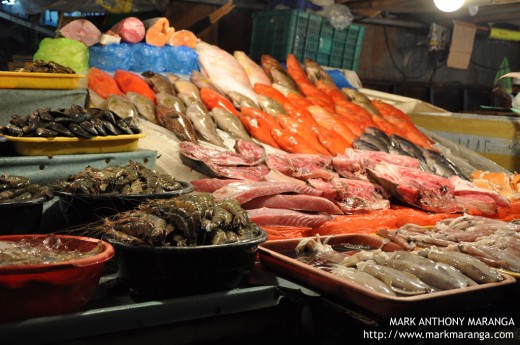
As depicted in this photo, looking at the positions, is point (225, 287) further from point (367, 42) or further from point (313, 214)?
point (367, 42)

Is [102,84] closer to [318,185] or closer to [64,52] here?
[64,52]

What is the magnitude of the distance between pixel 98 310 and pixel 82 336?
120 mm

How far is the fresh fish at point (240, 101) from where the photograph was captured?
6.99m

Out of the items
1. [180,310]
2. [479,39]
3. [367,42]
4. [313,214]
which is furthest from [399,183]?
[479,39]

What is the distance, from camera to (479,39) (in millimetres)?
12758

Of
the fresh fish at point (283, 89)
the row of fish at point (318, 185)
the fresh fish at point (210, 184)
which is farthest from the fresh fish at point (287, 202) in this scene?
the fresh fish at point (283, 89)

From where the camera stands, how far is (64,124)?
3.82 m

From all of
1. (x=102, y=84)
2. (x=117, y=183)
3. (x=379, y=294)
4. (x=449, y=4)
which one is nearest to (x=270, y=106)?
(x=102, y=84)

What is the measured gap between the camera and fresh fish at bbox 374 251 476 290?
9.76ft

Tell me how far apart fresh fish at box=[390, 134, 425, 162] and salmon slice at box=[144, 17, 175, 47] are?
313 cm

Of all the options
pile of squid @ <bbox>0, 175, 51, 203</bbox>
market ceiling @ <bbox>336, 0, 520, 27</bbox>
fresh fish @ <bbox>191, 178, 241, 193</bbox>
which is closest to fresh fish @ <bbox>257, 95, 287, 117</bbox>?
fresh fish @ <bbox>191, 178, 241, 193</bbox>

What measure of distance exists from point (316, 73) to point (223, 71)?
5.74 feet

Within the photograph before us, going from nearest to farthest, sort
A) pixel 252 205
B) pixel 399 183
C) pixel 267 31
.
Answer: pixel 252 205
pixel 399 183
pixel 267 31

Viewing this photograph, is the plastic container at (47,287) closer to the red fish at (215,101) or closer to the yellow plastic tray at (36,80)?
the yellow plastic tray at (36,80)
